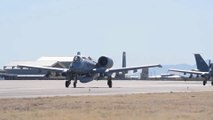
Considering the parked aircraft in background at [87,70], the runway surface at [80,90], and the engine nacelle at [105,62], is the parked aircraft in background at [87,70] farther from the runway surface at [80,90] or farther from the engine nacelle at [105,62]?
the runway surface at [80,90]

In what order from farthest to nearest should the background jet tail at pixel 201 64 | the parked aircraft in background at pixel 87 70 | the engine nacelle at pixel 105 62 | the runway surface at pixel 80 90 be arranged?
the background jet tail at pixel 201 64 < the engine nacelle at pixel 105 62 < the parked aircraft in background at pixel 87 70 < the runway surface at pixel 80 90

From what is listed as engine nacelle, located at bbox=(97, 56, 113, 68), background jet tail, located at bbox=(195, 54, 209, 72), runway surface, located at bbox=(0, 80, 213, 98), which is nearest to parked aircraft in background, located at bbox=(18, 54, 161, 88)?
engine nacelle, located at bbox=(97, 56, 113, 68)

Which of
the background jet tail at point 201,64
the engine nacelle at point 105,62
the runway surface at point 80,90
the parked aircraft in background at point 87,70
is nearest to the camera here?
the runway surface at point 80,90

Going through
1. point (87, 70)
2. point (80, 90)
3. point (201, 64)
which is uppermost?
point (201, 64)

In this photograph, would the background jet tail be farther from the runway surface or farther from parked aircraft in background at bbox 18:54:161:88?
parked aircraft in background at bbox 18:54:161:88

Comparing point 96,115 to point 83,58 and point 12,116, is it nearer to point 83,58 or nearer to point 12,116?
point 12,116

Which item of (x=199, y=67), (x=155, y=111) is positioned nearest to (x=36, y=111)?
(x=155, y=111)

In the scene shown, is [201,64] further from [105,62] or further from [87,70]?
[87,70]

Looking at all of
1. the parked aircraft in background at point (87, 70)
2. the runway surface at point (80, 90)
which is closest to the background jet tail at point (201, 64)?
the runway surface at point (80, 90)

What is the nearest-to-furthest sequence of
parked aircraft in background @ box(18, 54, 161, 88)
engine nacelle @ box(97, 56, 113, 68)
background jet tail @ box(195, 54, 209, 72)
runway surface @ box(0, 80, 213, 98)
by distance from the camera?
runway surface @ box(0, 80, 213, 98) < parked aircraft in background @ box(18, 54, 161, 88) < engine nacelle @ box(97, 56, 113, 68) < background jet tail @ box(195, 54, 209, 72)

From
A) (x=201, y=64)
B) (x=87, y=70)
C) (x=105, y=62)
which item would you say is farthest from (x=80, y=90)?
(x=201, y=64)

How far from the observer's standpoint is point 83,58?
62.7 m

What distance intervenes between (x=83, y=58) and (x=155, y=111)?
128ft

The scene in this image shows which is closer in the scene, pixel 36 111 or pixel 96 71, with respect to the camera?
pixel 36 111
